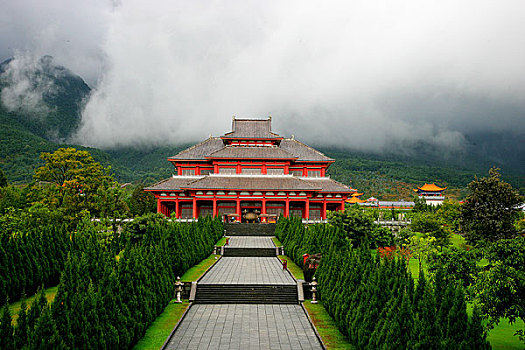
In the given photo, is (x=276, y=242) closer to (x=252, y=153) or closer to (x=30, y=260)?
(x=252, y=153)

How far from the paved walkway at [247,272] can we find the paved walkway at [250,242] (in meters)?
3.24

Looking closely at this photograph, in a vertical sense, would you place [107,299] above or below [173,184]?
below

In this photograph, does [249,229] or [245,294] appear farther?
[249,229]

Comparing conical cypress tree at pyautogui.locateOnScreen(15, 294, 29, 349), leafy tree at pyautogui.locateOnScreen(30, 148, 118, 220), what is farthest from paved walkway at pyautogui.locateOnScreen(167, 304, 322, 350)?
leafy tree at pyautogui.locateOnScreen(30, 148, 118, 220)

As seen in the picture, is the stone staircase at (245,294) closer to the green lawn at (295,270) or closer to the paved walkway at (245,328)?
the paved walkway at (245,328)

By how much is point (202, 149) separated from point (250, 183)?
34.3 ft

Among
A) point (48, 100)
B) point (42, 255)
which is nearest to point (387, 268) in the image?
point (42, 255)

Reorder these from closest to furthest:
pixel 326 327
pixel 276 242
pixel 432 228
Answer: pixel 326 327 → pixel 432 228 → pixel 276 242

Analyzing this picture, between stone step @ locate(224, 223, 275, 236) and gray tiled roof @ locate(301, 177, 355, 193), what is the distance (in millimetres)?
9487

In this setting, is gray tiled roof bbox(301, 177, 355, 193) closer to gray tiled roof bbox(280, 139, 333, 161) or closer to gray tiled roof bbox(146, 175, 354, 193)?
gray tiled roof bbox(146, 175, 354, 193)

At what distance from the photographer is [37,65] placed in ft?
544

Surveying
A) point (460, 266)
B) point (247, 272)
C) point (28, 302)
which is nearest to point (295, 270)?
point (247, 272)

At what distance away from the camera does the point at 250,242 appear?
30.2 meters

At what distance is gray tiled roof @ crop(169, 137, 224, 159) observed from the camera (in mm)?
46969
